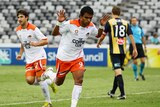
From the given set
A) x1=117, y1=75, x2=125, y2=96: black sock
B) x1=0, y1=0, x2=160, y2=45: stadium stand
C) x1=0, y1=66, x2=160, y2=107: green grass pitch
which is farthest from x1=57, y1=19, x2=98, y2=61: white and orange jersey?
x1=0, y1=0, x2=160, y2=45: stadium stand

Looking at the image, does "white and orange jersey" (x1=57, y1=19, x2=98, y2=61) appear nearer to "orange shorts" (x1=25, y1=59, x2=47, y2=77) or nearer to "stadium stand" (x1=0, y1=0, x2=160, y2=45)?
"orange shorts" (x1=25, y1=59, x2=47, y2=77)

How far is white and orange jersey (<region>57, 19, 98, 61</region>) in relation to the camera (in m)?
12.0

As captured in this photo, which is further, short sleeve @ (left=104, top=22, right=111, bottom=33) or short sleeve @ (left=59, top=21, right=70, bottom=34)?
short sleeve @ (left=104, top=22, right=111, bottom=33)

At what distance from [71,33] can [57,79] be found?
128 cm

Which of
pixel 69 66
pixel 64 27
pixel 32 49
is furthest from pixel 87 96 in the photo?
pixel 64 27

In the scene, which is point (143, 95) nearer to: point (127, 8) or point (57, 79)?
point (57, 79)

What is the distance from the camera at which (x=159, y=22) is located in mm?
39438

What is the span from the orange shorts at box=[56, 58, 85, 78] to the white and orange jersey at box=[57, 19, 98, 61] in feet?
0.30

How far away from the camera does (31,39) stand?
538 inches

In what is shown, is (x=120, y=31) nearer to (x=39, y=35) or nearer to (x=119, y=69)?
Result: (x=119, y=69)

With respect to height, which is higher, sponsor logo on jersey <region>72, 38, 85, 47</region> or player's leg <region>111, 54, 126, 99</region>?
sponsor logo on jersey <region>72, 38, 85, 47</region>

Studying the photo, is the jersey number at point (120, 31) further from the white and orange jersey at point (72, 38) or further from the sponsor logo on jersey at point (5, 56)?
the sponsor logo on jersey at point (5, 56)

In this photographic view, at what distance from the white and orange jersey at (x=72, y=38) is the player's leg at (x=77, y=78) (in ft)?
0.55

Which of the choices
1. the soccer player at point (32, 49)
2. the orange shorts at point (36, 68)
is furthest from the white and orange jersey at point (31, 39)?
the orange shorts at point (36, 68)
